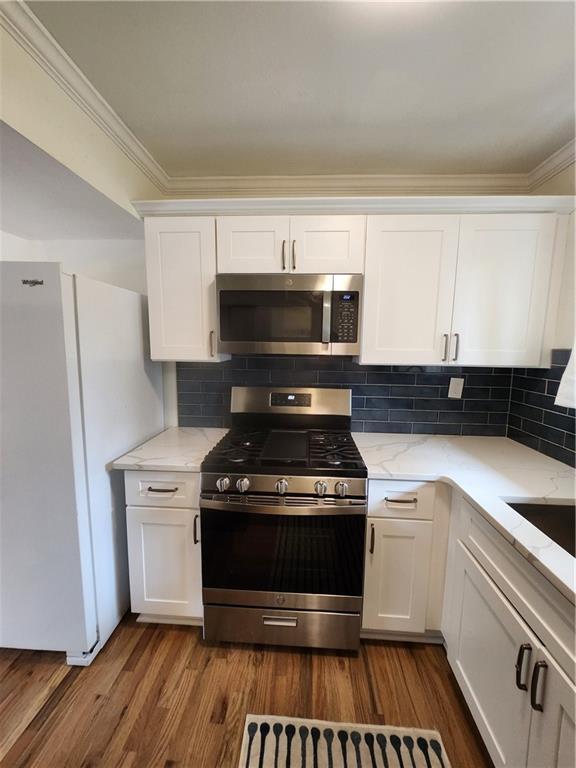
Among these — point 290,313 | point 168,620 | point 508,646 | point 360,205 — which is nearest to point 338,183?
point 360,205

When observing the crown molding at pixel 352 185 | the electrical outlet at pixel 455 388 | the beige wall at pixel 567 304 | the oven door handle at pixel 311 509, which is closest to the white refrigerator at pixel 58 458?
the oven door handle at pixel 311 509

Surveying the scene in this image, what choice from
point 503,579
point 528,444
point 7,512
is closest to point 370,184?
point 528,444

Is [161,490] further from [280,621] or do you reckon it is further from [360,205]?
[360,205]

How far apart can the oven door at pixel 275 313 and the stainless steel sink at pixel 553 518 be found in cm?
108

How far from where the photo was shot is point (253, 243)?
5.42 ft

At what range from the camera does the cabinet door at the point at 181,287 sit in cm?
167

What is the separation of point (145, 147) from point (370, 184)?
1.27 meters

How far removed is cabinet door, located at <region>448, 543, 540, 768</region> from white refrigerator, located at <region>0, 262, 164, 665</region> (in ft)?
5.35

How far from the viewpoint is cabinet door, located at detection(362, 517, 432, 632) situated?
1.47 m

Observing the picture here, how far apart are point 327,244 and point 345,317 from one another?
39cm

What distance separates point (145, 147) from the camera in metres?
1.65

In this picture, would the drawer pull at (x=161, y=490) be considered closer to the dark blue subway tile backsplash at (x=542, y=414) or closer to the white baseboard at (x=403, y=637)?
the white baseboard at (x=403, y=637)

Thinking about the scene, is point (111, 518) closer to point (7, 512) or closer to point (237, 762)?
point (7, 512)

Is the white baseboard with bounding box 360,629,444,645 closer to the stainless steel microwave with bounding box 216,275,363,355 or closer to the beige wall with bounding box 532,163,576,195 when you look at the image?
the stainless steel microwave with bounding box 216,275,363,355
